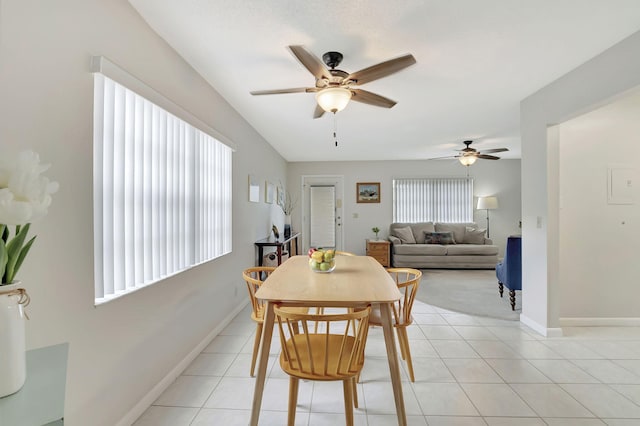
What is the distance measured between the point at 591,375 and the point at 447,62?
2639mm

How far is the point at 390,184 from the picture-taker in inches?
287

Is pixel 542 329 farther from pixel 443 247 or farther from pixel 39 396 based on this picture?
pixel 39 396

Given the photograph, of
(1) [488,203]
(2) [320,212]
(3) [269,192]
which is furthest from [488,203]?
(3) [269,192]

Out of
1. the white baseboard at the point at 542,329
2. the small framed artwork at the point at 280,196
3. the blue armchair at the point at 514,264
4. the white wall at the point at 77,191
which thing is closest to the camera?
the white wall at the point at 77,191

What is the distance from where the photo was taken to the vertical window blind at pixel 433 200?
7.17m

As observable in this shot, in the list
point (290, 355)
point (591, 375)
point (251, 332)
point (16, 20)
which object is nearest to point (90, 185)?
point (16, 20)

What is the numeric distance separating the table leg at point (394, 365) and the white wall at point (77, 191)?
4.81ft

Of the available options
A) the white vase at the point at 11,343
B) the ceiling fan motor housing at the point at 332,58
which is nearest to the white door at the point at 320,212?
the ceiling fan motor housing at the point at 332,58

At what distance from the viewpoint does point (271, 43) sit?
211 cm

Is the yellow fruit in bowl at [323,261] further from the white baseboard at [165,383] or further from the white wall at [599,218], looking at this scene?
the white wall at [599,218]

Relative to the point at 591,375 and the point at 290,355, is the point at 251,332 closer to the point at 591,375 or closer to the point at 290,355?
the point at 290,355

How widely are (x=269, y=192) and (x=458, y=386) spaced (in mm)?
3967

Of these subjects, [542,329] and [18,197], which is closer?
[18,197]

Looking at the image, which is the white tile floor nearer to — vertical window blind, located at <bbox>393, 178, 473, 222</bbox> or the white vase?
the white vase
